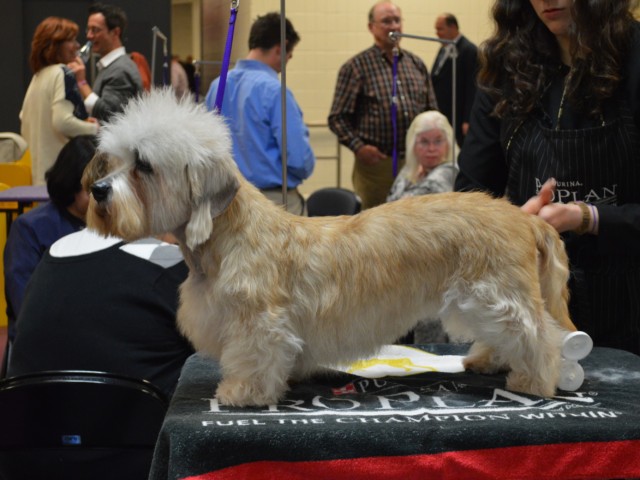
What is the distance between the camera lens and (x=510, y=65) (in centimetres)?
202

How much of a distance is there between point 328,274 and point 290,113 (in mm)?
2884

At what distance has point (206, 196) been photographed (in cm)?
154

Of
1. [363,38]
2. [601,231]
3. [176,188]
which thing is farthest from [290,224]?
[363,38]

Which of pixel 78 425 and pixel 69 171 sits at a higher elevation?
pixel 69 171

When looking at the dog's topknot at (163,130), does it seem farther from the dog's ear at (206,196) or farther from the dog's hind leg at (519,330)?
the dog's hind leg at (519,330)

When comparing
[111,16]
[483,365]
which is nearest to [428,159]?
[111,16]

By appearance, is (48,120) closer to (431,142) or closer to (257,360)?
(431,142)

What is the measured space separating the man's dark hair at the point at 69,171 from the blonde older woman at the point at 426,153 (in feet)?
6.28

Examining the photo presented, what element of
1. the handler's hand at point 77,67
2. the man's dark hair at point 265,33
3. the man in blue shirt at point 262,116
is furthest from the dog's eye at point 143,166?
the handler's hand at point 77,67

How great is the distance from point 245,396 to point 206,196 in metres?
0.36

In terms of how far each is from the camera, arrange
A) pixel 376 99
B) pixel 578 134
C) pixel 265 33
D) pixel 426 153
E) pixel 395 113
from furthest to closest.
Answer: pixel 376 99
pixel 395 113
pixel 426 153
pixel 265 33
pixel 578 134

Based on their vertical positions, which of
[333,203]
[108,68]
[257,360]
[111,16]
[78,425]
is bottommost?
[78,425]

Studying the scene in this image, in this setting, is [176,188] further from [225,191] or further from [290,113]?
[290,113]

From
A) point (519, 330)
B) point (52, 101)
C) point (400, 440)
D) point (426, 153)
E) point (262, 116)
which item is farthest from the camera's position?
point (52, 101)
